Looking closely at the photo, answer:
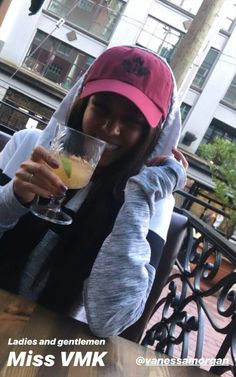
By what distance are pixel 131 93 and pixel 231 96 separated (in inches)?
765

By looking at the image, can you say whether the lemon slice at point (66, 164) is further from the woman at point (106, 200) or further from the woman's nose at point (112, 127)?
the woman's nose at point (112, 127)

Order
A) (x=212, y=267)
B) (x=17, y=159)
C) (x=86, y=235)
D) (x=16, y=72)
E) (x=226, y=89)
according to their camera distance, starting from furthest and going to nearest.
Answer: (x=226, y=89) < (x=16, y=72) < (x=212, y=267) < (x=17, y=159) < (x=86, y=235)

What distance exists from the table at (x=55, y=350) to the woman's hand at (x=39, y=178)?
0.31 metres

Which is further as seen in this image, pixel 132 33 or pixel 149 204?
pixel 132 33

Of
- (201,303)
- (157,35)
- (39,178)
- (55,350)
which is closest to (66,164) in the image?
(39,178)

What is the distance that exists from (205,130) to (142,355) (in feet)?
62.5

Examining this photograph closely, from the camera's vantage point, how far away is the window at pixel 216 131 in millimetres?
19337

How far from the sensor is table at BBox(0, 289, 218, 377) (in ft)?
2.38

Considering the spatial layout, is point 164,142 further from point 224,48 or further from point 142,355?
point 224,48

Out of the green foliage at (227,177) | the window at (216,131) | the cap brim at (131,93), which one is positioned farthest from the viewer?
the window at (216,131)

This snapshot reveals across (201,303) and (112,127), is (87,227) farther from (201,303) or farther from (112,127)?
(201,303)

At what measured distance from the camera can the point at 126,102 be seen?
1295 mm

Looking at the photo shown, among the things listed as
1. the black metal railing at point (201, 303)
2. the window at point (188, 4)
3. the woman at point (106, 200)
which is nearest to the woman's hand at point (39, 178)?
the woman at point (106, 200)

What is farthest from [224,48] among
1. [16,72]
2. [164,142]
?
[164,142]
